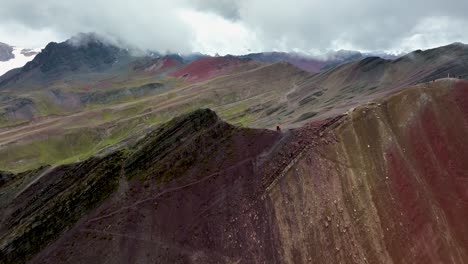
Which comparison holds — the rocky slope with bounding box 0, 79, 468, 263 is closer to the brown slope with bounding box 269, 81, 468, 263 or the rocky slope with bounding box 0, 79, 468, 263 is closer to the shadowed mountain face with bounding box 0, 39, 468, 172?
the brown slope with bounding box 269, 81, 468, 263

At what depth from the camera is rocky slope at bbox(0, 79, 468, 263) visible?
148 ft

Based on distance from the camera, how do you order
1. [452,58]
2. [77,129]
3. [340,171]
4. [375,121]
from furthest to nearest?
[77,129]
[452,58]
[375,121]
[340,171]

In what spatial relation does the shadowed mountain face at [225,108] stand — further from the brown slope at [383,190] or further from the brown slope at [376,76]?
the brown slope at [383,190]

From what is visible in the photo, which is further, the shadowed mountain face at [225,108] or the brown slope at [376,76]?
the shadowed mountain face at [225,108]

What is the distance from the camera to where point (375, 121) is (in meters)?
54.7

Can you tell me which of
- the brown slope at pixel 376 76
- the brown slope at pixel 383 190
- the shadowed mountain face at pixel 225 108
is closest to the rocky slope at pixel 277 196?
the brown slope at pixel 383 190

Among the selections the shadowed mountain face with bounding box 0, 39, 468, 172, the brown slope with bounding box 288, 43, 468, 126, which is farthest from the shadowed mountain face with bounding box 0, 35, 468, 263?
the brown slope with bounding box 288, 43, 468, 126

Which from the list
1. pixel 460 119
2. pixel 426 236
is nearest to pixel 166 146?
pixel 426 236

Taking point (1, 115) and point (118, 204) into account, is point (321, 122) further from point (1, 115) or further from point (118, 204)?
point (1, 115)

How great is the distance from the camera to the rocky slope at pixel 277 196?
45.1 m

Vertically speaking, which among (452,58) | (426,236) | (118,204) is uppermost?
(452,58)

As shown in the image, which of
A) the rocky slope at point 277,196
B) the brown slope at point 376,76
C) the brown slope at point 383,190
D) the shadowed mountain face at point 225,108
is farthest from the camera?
the shadowed mountain face at point 225,108

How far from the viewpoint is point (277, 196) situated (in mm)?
48406

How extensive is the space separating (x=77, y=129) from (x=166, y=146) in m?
107
